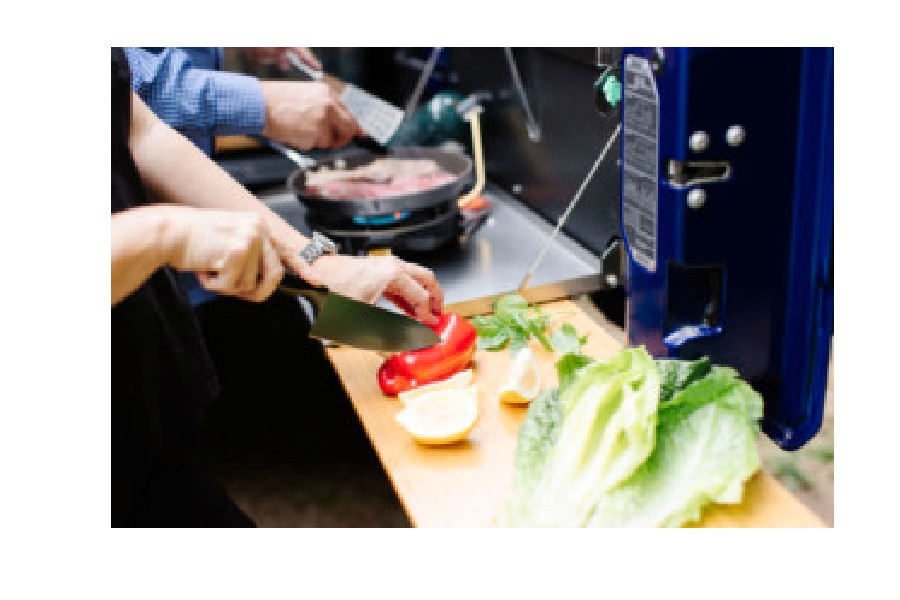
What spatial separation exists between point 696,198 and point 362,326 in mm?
602

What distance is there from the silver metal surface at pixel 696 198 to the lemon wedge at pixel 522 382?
405mm

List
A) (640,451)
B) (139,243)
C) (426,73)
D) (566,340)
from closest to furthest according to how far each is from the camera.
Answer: (139,243), (640,451), (566,340), (426,73)

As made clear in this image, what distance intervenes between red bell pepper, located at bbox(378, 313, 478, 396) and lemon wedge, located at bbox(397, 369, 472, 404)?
0.06 ft

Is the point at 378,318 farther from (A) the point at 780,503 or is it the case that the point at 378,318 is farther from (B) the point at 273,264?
(A) the point at 780,503

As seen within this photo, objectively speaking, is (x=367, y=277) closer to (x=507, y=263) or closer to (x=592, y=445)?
(x=592, y=445)


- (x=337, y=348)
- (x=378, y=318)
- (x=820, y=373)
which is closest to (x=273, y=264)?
(x=378, y=318)

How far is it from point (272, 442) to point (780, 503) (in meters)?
2.20

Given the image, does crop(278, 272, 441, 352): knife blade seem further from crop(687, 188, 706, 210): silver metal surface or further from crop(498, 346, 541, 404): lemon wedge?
crop(687, 188, 706, 210): silver metal surface

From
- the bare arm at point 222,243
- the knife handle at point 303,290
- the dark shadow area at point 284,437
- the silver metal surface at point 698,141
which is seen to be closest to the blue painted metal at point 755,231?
the silver metal surface at point 698,141

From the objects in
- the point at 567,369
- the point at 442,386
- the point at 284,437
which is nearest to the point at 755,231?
the point at 567,369

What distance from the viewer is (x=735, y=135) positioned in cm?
123

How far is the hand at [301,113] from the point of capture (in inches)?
85.6

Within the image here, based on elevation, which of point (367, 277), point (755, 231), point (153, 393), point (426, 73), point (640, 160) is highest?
point (426, 73)

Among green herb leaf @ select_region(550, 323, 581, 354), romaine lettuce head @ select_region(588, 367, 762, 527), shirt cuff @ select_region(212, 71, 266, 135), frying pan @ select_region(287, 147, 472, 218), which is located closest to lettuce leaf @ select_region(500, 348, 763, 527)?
romaine lettuce head @ select_region(588, 367, 762, 527)
